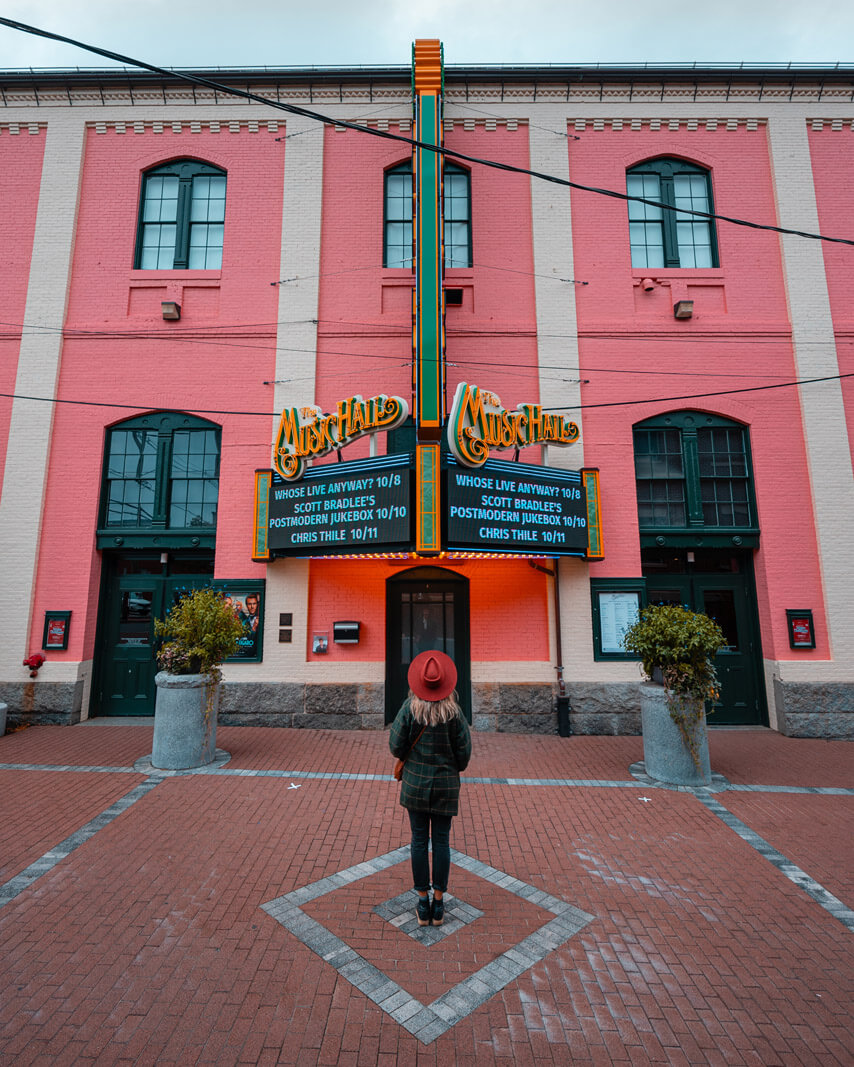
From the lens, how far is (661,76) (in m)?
10.7

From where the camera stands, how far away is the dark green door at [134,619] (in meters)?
10.0

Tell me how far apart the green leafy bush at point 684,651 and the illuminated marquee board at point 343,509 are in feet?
11.9

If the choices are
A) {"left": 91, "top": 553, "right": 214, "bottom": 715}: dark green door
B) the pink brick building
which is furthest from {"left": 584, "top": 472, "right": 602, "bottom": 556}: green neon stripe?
{"left": 91, "top": 553, "right": 214, "bottom": 715}: dark green door

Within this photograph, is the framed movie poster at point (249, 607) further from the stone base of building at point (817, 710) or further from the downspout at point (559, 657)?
the stone base of building at point (817, 710)

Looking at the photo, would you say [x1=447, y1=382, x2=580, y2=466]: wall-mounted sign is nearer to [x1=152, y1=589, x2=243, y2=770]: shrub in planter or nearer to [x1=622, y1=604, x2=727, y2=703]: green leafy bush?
[x1=622, y1=604, x2=727, y2=703]: green leafy bush

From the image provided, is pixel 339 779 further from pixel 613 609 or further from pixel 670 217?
pixel 670 217

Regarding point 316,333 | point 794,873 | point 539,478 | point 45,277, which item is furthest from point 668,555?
point 45,277

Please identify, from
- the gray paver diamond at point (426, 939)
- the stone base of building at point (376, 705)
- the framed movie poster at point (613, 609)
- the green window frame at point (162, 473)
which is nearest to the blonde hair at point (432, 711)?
the gray paver diamond at point (426, 939)

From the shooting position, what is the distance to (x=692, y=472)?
10.1 m

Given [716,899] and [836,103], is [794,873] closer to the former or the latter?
[716,899]

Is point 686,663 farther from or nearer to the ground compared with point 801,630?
nearer to the ground

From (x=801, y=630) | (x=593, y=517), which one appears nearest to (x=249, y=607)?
(x=593, y=517)

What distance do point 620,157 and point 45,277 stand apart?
11.8m

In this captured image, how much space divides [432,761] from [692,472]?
27.8 ft
